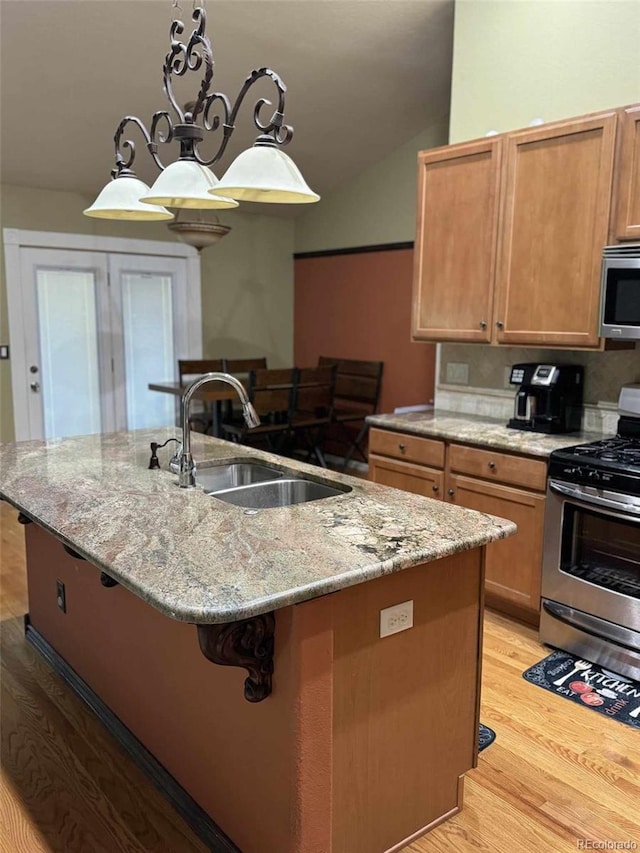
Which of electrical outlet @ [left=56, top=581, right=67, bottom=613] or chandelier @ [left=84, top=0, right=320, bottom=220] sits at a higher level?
chandelier @ [left=84, top=0, right=320, bottom=220]

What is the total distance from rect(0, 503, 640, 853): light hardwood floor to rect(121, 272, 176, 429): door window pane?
3381 mm

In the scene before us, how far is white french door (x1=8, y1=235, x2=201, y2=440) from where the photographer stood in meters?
5.16

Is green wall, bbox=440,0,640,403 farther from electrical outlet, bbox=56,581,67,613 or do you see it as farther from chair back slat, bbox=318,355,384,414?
electrical outlet, bbox=56,581,67,613

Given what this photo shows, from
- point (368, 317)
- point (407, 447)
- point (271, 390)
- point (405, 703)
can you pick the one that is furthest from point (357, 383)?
point (405, 703)

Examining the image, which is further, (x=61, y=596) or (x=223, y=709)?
(x=61, y=596)

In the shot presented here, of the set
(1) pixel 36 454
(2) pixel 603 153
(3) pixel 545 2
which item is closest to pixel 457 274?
(2) pixel 603 153

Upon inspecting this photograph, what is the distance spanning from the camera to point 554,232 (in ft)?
9.70

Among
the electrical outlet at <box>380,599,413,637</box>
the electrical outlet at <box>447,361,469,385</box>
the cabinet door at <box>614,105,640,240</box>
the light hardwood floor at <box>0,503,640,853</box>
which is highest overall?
the cabinet door at <box>614,105,640,240</box>

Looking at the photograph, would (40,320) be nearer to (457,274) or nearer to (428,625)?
(457,274)

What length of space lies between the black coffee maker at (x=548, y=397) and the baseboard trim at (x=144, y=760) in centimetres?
215

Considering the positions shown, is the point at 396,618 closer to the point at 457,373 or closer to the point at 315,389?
the point at 457,373

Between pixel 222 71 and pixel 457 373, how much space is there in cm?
228

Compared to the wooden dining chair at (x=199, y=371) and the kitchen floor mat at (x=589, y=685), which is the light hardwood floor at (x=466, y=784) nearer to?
the kitchen floor mat at (x=589, y=685)

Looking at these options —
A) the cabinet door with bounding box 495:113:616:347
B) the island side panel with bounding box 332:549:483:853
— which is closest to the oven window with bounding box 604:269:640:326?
the cabinet door with bounding box 495:113:616:347
